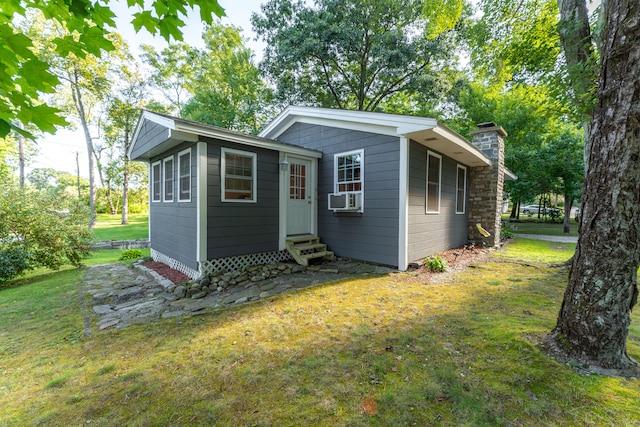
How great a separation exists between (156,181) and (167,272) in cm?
283

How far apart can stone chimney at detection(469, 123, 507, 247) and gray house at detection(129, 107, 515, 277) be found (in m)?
1.09

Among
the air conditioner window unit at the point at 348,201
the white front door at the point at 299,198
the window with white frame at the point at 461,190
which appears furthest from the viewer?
the window with white frame at the point at 461,190

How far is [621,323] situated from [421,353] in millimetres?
1439

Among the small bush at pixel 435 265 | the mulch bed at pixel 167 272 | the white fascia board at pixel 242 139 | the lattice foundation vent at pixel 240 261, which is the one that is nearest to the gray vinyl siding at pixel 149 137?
the white fascia board at pixel 242 139

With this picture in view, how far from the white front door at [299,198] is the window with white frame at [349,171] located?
0.76 meters

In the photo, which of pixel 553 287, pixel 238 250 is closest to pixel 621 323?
pixel 553 287

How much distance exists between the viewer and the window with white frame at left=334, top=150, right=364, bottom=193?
19.4ft

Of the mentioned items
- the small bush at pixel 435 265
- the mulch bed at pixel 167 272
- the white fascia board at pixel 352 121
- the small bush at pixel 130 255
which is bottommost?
the small bush at pixel 130 255

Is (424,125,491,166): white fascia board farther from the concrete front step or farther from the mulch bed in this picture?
the mulch bed

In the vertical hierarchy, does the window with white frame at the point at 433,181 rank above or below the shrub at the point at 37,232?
above

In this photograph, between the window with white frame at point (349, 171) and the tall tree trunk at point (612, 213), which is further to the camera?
the window with white frame at point (349, 171)

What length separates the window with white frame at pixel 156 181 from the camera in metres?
6.96

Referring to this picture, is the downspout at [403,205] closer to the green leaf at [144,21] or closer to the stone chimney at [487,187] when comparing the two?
the green leaf at [144,21]

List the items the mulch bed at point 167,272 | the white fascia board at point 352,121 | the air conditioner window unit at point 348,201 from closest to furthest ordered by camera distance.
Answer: the white fascia board at point 352,121, the mulch bed at point 167,272, the air conditioner window unit at point 348,201
